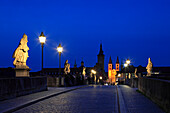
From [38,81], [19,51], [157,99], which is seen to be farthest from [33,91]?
[157,99]

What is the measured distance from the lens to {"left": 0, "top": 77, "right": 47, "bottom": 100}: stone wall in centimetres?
1318

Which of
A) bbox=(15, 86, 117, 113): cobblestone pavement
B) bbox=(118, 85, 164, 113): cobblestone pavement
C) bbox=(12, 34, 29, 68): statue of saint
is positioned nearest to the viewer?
bbox=(118, 85, 164, 113): cobblestone pavement

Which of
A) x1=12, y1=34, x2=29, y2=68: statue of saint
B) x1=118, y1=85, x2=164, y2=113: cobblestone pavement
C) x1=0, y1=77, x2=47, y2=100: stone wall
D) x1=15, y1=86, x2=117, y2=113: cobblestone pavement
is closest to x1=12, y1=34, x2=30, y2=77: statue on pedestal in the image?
x1=12, y1=34, x2=29, y2=68: statue of saint

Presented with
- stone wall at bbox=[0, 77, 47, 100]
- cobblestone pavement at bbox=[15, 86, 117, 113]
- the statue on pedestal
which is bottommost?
cobblestone pavement at bbox=[15, 86, 117, 113]

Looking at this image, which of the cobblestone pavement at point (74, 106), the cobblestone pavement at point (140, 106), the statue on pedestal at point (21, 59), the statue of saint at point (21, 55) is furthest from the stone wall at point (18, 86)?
the cobblestone pavement at point (140, 106)

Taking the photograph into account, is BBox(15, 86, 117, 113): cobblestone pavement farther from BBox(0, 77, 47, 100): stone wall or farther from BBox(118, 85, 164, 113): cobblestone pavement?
BBox(0, 77, 47, 100): stone wall

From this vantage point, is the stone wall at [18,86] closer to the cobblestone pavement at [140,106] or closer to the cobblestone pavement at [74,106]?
the cobblestone pavement at [74,106]

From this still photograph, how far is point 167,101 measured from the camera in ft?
31.2

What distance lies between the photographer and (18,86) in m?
15.3

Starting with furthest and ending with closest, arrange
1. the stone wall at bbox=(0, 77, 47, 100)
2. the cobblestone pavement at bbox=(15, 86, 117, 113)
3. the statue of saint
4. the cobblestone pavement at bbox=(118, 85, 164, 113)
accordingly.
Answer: the statue of saint
the stone wall at bbox=(0, 77, 47, 100)
the cobblestone pavement at bbox=(15, 86, 117, 113)
the cobblestone pavement at bbox=(118, 85, 164, 113)

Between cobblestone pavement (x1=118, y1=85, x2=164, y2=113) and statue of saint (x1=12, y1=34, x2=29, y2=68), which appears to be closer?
cobblestone pavement (x1=118, y1=85, x2=164, y2=113)

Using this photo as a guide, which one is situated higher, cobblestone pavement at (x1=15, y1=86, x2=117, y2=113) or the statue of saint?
the statue of saint

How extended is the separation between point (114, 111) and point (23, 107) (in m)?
3.74

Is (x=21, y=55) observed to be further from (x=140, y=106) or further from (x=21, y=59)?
(x=140, y=106)
